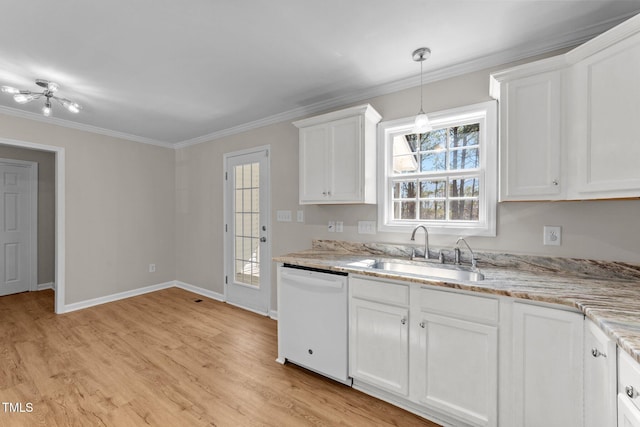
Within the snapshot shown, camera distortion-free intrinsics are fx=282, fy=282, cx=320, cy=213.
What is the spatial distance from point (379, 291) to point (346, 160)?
47.5 inches

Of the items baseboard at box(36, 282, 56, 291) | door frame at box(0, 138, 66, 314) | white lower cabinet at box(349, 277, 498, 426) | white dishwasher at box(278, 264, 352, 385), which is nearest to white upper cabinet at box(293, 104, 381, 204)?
white dishwasher at box(278, 264, 352, 385)

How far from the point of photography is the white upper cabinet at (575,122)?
145 centimetres

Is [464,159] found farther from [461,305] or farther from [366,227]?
[461,305]

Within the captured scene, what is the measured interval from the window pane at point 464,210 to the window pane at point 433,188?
125mm

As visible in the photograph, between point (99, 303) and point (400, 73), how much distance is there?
186 inches

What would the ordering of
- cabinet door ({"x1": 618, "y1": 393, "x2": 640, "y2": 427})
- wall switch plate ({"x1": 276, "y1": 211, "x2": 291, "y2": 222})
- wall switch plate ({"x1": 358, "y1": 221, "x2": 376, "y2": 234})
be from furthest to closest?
wall switch plate ({"x1": 276, "y1": 211, "x2": 291, "y2": 222})
wall switch plate ({"x1": 358, "y1": 221, "x2": 376, "y2": 234})
cabinet door ({"x1": 618, "y1": 393, "x2": 640, "y2": 427})

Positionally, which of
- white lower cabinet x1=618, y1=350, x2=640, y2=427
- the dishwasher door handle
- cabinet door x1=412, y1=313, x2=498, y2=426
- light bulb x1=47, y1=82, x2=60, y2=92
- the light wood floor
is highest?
light bulb x1=47, y1=82, x2=60, y2=92

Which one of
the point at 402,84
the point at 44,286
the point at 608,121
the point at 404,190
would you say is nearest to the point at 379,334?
the point at 404,190

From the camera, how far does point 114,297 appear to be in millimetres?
4066

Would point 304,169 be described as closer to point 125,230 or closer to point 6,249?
point 125,230

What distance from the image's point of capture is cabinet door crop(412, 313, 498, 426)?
159 centimetres

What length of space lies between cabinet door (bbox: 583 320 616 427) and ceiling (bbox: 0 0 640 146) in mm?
1788

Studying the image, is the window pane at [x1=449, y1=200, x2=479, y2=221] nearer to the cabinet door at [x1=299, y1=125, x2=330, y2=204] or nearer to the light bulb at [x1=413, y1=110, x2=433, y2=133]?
the light bulb at [x1=413, y1=110, x2=433, y2=133]

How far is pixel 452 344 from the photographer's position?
1.70 m
